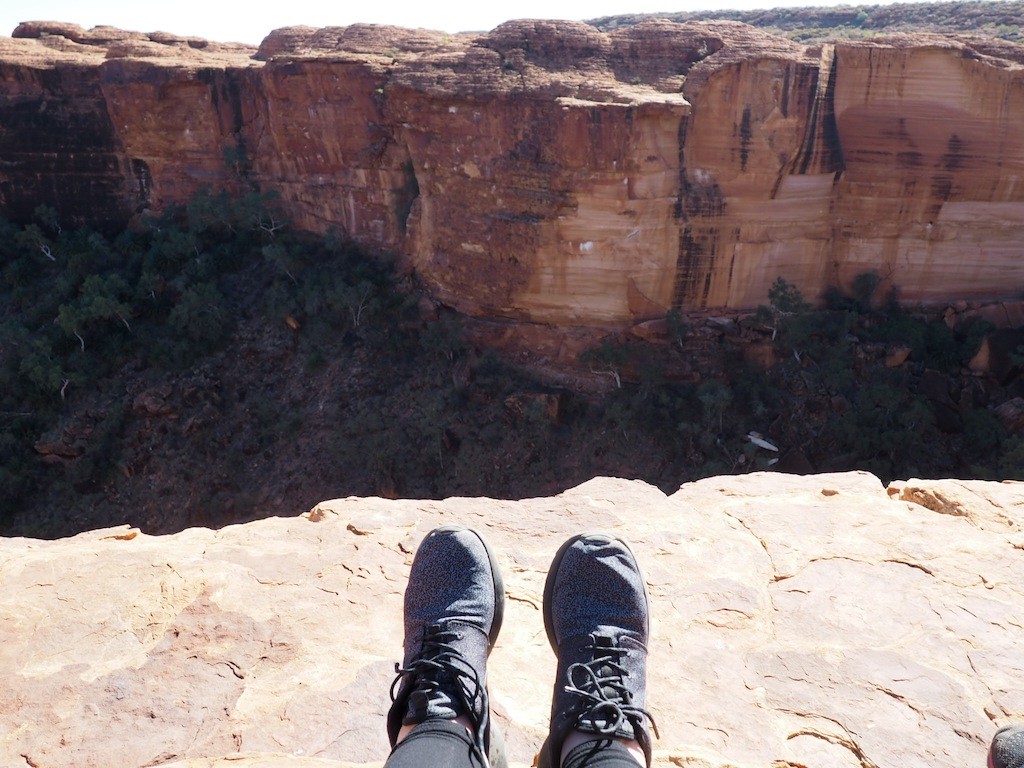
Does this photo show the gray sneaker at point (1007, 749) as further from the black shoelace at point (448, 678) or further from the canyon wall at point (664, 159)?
the canyon wall at point (664, 159)

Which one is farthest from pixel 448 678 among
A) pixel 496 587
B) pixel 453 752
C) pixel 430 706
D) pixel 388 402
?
pixel 388 402

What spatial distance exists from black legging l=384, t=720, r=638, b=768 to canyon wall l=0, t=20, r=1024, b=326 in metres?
11.4

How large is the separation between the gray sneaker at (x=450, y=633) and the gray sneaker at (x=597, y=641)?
0.22m

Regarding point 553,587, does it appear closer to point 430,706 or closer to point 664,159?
point 430,706

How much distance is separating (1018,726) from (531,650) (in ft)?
5.11

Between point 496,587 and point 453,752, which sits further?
point 496,587

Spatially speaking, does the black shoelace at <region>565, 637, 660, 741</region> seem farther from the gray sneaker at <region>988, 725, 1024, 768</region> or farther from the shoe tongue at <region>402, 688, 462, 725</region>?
the gray sneaker at <region>988, 725, 1024, 768</region>

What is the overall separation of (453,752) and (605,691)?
1.69ft

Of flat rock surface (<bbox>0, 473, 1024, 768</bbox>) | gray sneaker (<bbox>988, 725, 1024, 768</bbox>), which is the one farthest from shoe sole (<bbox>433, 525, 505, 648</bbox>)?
gray sneaker (<bbox>988, 725, 1024, 768</bbox>)

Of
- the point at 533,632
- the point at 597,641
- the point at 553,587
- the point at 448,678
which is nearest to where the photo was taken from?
the point at 448,678

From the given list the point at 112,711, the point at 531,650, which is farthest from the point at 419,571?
the point at 112,711

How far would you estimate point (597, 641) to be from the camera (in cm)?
232

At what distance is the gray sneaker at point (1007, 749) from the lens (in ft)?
6.15

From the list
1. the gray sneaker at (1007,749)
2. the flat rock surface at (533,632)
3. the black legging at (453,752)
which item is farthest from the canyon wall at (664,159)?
the black legging at (453,752)
